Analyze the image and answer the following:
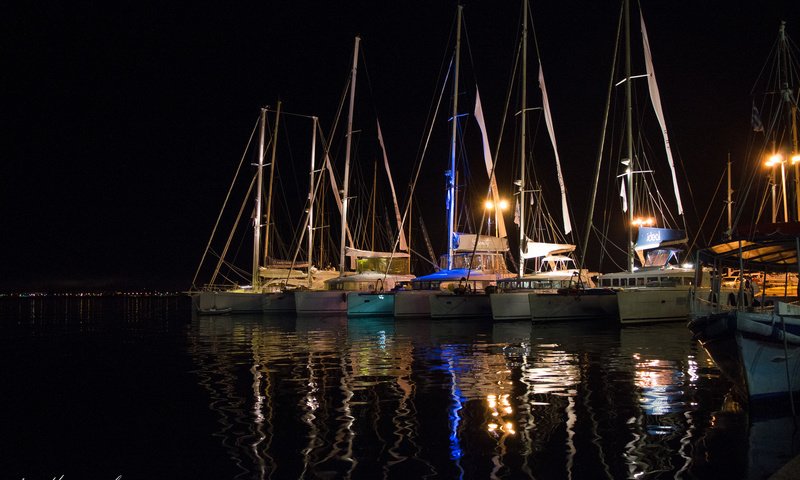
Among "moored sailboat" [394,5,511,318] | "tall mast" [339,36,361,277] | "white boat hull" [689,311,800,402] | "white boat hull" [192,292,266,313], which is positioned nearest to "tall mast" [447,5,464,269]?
"moored sailboat" [394,5,511,318]

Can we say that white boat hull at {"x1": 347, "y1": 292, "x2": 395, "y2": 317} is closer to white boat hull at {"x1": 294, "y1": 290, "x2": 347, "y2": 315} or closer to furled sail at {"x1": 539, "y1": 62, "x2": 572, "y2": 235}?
white boat hull at {"x1": 294, "y1": 290, "x2": 347, "y2": 315}

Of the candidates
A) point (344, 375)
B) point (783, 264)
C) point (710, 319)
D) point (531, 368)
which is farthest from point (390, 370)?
point (783, 264)

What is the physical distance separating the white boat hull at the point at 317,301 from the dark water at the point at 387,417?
2650cm

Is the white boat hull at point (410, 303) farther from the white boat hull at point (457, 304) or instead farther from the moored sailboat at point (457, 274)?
the white boat hull at point (457, 304)

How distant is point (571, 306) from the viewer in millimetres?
37844

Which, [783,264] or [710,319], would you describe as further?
[783,264]

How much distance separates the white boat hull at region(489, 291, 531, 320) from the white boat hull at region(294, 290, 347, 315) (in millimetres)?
16046

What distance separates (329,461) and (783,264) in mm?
15865

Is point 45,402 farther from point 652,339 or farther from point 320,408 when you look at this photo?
point 652,339

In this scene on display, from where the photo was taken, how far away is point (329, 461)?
8.83 metres

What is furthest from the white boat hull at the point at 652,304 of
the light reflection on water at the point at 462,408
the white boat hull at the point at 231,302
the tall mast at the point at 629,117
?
the white boat hull at the point at 231,302


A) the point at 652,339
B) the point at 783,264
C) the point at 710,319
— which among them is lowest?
the point at 652,339

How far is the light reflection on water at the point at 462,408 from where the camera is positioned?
8742 mm

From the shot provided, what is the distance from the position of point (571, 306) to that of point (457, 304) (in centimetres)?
762
